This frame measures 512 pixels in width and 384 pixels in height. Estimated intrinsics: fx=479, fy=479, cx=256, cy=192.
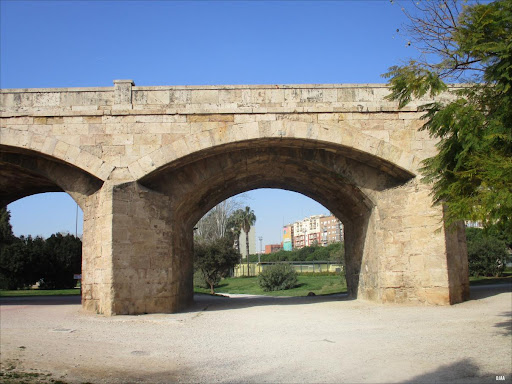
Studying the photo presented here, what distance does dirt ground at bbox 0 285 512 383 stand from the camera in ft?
17.9

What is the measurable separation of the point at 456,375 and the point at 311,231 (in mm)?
142226

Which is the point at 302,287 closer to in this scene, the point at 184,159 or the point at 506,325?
the point at 184,159

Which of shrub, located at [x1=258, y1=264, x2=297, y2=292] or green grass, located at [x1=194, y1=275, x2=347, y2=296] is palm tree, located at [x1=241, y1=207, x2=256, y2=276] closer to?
green grass, located at [x1=194, y1=275, x2=347, y2=296]

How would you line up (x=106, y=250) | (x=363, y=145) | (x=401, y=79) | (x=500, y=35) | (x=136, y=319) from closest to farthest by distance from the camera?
(x=500, y=35) → (x=401, y=79) → (x=136, y=319) → (x=106, y=250) → (x=363, y=145)

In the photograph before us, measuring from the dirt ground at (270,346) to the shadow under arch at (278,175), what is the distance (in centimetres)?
304

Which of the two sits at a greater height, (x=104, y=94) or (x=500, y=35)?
(x=104, y=94)

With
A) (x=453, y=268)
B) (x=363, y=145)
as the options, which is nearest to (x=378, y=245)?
→ (x=453, y=268)

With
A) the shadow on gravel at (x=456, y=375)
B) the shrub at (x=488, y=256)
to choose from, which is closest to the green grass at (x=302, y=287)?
the shrub at (x=488, y=256)

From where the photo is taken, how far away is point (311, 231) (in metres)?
146

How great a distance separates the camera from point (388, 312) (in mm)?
10398

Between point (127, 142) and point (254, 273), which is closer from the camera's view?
point (127, 142)

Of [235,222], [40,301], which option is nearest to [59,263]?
[40,301]

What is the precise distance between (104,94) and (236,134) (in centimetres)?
335

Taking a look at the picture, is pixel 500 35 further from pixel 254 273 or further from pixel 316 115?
pixel 254 273
